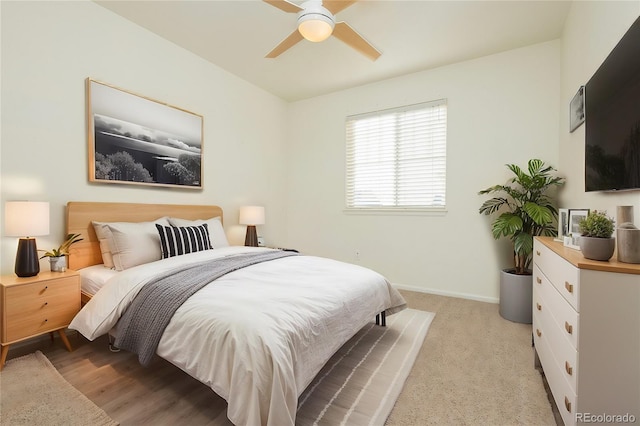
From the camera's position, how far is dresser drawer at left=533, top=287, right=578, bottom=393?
124 centimetres

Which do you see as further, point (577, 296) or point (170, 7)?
point (170, 7)

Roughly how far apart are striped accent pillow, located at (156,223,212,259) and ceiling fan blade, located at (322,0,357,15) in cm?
226

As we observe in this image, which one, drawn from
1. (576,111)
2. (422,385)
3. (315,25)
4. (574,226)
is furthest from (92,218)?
(576,111)

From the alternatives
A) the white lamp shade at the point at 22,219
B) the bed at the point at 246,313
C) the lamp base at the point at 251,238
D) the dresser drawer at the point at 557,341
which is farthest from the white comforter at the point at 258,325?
the lamp base at the point at 251,238

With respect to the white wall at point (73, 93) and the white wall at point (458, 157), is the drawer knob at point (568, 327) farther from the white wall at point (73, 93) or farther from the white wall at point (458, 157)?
the white wall at point (73, 93)

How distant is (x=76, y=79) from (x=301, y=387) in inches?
120

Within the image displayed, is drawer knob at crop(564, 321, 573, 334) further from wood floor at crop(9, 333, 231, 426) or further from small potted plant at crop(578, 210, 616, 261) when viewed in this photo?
wood floor at crop(9, 333, 231, 426)

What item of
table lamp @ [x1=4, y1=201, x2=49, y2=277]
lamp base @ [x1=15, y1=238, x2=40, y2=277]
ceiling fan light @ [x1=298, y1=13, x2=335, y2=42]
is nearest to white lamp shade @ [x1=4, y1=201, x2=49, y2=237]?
table lamp @ [x1=4, y1=201, x2=49, y2=277]

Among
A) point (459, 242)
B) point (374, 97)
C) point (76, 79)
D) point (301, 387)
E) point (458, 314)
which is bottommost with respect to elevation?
point (458, 314)

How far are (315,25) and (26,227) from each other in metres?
2.45

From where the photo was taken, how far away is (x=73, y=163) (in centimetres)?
255

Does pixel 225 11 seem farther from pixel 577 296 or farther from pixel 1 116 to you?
pixel 577 296

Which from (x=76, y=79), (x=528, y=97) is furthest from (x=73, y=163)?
(x=528, y=97)

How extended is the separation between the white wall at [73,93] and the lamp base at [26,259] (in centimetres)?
24
